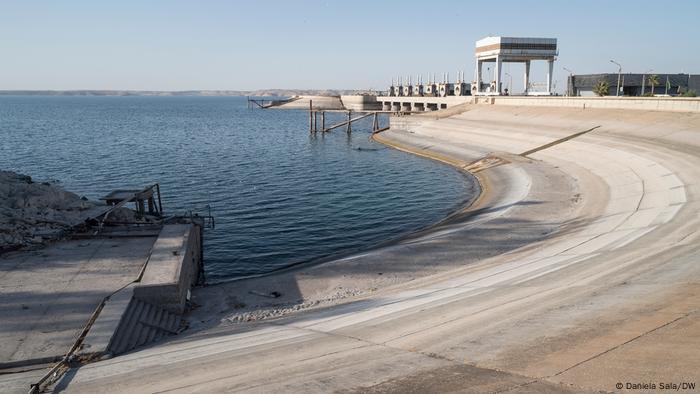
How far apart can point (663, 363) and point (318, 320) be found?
370 inches

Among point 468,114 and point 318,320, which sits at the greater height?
point 468,114

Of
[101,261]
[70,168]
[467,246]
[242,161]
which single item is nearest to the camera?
[101,261]

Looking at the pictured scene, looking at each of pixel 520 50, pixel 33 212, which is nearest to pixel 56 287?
pixel 33 212

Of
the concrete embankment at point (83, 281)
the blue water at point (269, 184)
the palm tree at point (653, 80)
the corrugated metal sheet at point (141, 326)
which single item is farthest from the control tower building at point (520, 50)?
the corrugated metal sheet at point (141, 326)

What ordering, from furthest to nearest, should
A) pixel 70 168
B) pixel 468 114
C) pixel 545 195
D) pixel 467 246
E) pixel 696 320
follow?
Result: pixel 468 114
pixel 70 168
pixel 545 195
pixel 467 246
pixel 696 320

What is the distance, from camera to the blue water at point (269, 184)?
29328 millimetres

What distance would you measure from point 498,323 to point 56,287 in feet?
47.8

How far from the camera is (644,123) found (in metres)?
50.2

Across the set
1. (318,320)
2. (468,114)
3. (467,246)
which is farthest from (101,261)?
(468,114)

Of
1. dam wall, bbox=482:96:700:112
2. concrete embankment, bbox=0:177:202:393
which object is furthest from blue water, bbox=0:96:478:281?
dam wall, bbox=482:96:700:112

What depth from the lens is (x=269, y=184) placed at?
46.5m

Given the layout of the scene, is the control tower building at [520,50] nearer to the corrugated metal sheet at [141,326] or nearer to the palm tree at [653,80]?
the palm tree at [653,80]

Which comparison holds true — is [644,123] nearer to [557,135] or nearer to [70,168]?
[557,135]

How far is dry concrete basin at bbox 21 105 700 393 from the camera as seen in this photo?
10.3 meters
